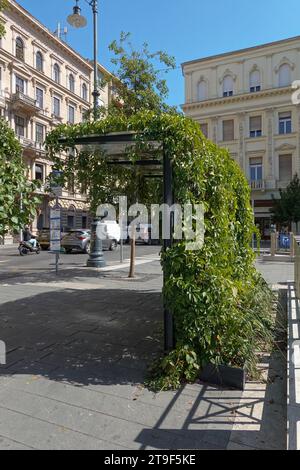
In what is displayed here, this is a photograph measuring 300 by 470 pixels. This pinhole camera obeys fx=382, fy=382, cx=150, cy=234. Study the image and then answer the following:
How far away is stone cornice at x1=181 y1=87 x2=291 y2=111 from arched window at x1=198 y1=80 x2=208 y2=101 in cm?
84

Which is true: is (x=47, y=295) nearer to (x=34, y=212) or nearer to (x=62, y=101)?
(x=34, y=212)

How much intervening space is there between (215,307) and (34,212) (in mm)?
1959

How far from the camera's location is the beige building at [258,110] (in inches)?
1363

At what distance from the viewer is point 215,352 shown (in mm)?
3811

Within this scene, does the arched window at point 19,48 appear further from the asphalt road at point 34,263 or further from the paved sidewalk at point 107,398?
the paved sidewalk at point 107,398

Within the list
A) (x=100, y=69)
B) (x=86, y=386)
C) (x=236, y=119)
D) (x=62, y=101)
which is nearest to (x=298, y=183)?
(x=236, y=119)

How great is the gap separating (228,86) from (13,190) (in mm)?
37752

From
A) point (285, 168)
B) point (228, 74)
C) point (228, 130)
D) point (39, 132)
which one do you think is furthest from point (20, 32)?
point (285, 168)

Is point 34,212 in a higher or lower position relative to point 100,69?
lower

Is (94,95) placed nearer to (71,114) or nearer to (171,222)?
(171,222)

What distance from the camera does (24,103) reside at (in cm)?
3350

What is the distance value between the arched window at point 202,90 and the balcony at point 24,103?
52.0 ft

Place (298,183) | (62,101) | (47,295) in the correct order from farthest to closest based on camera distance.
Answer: (62,101), (298,183), (47,295)

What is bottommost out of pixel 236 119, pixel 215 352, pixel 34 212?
pixel 215 352
